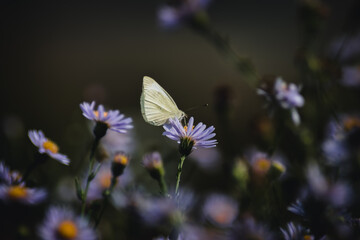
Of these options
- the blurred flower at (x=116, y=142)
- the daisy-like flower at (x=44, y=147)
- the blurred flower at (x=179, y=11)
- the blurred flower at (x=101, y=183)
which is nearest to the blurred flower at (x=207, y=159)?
the blurred flower at (x=116, y=142)

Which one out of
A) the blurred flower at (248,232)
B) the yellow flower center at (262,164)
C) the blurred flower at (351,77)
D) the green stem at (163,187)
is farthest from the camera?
the blurred flower at (351,77)

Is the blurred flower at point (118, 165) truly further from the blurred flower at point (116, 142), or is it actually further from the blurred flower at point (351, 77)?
the blurred flower at point (351, 77)

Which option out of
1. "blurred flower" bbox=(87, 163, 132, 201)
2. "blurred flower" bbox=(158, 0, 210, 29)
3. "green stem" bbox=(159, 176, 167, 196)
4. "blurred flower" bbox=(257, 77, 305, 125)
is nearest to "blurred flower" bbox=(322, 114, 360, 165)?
"blurred flower" bbox=(257, 77, 305, 125)

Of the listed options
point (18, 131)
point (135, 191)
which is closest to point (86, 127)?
point (18, 131)

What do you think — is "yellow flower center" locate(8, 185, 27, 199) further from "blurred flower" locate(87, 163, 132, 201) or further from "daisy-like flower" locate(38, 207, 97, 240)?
"blurred flower" locate(87, 163, 132, 201)

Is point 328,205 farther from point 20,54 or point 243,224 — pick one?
point 20,54
